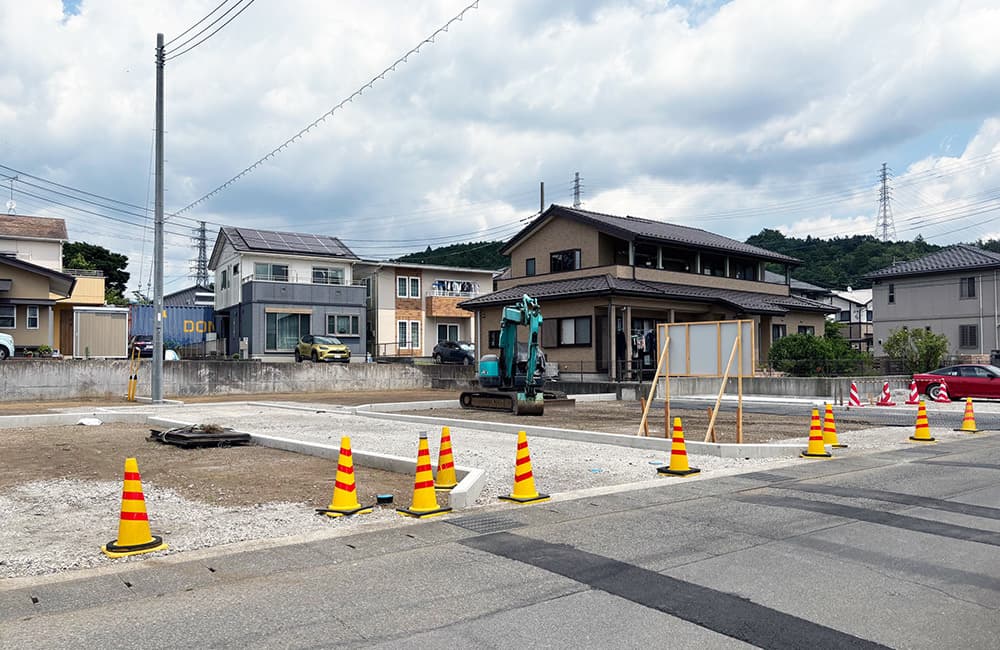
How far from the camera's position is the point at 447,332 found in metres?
54.8

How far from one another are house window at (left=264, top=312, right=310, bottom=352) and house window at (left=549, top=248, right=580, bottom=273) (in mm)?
16689

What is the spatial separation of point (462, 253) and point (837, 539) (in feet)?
252

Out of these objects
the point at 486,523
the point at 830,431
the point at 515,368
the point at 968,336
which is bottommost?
the point at 486,523

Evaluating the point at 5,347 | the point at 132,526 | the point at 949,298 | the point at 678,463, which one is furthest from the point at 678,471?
the point at 949,298

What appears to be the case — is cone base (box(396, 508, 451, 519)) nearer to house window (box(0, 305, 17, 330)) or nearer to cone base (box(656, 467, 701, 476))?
cone base (box(656, 467, 701, 476))

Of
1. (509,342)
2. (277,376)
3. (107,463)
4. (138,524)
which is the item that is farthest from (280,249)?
(138,524)

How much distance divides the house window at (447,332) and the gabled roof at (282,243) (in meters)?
7.96

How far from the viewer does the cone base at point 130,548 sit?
6992 mm

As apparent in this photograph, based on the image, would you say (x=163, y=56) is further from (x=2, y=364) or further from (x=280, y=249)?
(x=280, y=249)

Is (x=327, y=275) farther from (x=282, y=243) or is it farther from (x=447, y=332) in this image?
(x=447, y=332)

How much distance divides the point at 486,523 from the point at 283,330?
4109 centimetres

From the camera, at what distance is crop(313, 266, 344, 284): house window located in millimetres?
49500

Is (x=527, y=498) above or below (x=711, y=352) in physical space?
below

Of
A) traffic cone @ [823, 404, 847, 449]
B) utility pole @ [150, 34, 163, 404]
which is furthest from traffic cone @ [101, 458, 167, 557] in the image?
utility pole @ [150, 34, 163, 404]
